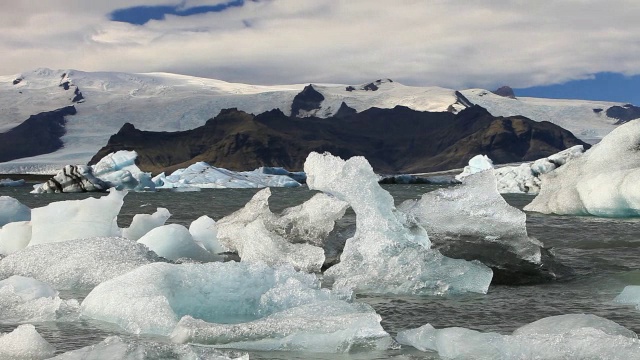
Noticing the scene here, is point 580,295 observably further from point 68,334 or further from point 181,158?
point 181,158

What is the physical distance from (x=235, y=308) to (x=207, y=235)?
6.41 m

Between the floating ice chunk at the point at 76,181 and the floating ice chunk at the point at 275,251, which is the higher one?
the floating ice chunk at the point at 275,251

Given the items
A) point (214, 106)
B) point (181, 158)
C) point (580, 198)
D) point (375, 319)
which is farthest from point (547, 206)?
point (181, 158)

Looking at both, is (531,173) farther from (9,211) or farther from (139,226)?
(139,226)

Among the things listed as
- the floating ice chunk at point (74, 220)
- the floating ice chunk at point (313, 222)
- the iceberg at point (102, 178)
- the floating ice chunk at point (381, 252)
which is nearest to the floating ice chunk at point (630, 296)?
the floating ice chunk at point (381, 252)

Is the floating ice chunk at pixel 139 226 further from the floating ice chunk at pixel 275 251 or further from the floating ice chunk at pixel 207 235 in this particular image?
the floating ice chunk at pixel 275 251

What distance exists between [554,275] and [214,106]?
14883 cm

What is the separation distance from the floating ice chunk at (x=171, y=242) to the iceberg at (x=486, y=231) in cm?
309

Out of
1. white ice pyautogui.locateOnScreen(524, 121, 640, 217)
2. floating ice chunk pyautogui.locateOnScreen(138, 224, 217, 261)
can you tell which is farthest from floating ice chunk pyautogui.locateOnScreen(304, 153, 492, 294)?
white ice pyautogui.locateOnScreen(524, 121, 640, 217)

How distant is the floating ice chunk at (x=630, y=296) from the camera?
8242 mm

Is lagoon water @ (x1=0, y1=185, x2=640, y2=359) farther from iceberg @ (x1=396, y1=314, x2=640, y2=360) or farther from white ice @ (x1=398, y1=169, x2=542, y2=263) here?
white ice @ (x1=398, y1=169, x2=542, y2=263)

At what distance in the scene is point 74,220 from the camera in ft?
40.8

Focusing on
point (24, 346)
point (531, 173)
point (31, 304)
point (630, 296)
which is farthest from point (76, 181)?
point (24, 346)

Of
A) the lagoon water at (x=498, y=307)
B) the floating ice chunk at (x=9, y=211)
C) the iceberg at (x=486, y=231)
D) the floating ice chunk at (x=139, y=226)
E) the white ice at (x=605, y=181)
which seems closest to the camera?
the lagoon water at (x=498, y=307)
